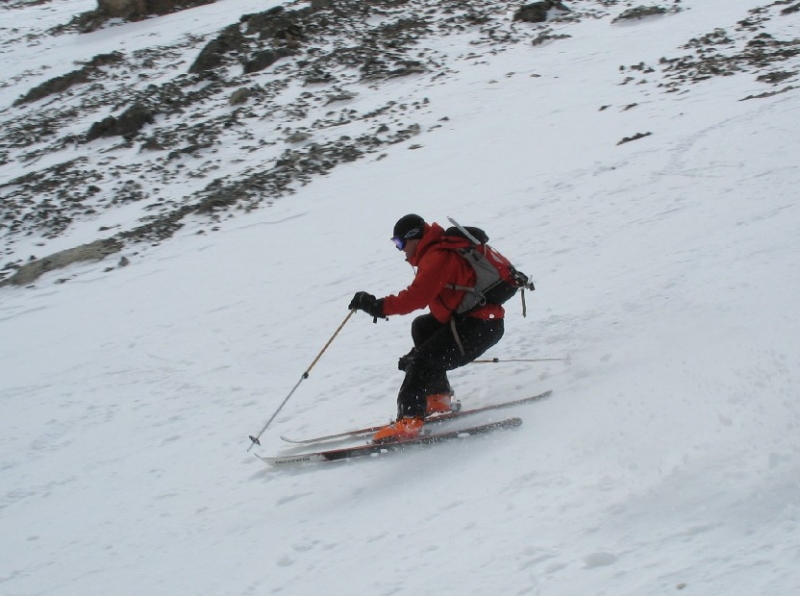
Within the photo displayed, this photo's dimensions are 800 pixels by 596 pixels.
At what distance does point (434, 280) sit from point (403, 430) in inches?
51.3

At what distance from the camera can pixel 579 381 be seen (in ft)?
18.7

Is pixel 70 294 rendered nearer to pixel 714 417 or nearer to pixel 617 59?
pixel 714 417

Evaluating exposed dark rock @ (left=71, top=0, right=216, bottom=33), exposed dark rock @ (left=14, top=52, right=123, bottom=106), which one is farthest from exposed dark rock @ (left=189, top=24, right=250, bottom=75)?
exposed dark rock @ (left=71, top=0, right=216, bottom=33)

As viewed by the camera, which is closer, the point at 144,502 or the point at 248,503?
the point at 248,503

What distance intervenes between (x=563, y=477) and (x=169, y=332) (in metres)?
6.72

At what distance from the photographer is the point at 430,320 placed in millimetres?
5648

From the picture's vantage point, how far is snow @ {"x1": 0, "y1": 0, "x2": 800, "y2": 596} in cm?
366

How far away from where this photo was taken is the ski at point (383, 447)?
5289 mm

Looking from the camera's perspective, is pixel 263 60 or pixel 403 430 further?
pixel 263 60

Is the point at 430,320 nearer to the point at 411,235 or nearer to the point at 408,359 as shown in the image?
the point at 408,359

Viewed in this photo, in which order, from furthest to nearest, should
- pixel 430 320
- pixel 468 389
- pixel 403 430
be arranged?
1. pixel 468 389
2. pixel 430 320
3. pixel 403 430

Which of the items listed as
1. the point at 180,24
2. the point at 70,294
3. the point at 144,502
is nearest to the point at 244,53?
the point at 180,24

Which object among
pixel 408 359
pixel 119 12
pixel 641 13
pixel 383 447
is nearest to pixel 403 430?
pixel 383 447

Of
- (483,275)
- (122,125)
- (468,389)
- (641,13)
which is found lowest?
(468,389)
